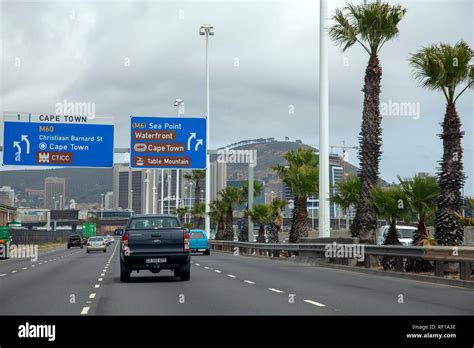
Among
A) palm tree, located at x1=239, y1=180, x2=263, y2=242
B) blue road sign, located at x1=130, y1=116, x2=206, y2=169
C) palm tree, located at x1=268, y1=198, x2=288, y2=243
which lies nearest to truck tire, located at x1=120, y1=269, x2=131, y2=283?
blue road sign, located at x1=130, y1=116, x2=206, y2=169

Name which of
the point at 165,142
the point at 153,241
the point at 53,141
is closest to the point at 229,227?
the point at 165,142

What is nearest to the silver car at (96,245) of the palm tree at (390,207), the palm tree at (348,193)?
the palm tree at (348,193)

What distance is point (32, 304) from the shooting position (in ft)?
49.9

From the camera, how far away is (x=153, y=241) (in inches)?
839

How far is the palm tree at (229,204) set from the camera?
7944 cm

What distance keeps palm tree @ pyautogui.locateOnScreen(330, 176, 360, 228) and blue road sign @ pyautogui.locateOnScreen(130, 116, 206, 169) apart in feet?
41.7

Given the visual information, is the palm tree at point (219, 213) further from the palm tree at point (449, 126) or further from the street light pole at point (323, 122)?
the palm tree at point (449, 126)

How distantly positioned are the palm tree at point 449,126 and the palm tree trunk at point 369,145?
5185 millimetres

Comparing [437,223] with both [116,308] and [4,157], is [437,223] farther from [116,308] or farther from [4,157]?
[4,157]

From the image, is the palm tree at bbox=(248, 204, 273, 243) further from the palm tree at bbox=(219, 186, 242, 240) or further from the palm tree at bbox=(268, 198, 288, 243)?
the palm tree at bbox=(219, 186, 242, 240)

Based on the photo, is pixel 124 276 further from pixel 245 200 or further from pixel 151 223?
pixel 245 200

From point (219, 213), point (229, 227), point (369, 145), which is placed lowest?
point (229, 227)

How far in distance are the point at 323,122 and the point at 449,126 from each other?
→ 959 cm
